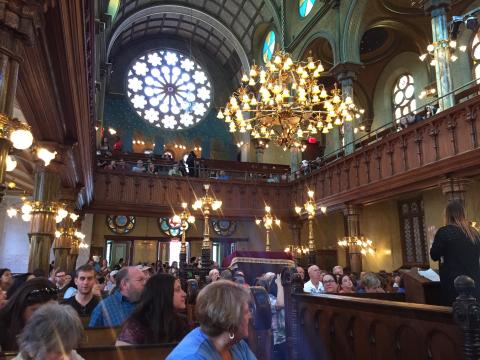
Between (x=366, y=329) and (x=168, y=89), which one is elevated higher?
(x=168, y=89)

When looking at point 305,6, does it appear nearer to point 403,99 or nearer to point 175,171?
point 403,99

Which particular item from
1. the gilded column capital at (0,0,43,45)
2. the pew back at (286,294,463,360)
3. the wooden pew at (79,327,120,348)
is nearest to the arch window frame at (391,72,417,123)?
the pew back at (286,294,463,360)

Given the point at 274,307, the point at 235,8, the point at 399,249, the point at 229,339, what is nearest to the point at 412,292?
the point at 274,307

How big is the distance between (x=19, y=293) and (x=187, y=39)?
26.3 m

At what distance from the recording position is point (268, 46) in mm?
22438

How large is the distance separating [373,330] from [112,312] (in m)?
2.16

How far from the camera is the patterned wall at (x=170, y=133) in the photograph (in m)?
24.4

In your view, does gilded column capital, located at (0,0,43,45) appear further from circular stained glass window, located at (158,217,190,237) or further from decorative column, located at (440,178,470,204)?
circular stained glass window, located at (158,217,190,237)

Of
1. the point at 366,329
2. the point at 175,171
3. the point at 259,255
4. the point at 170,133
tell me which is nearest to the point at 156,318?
the point at 366,329

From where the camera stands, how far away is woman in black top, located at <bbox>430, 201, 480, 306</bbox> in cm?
337

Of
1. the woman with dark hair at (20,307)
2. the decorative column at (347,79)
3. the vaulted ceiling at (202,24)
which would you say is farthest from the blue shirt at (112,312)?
the vaulted ceiling at (202,24)

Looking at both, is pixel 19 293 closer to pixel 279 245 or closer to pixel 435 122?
pixel 435 122

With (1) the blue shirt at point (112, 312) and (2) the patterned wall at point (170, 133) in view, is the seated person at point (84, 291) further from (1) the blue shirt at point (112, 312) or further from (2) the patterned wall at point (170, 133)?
(2) the patterned wall at point (170, 133)

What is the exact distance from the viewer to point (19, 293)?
2865 millimetres
